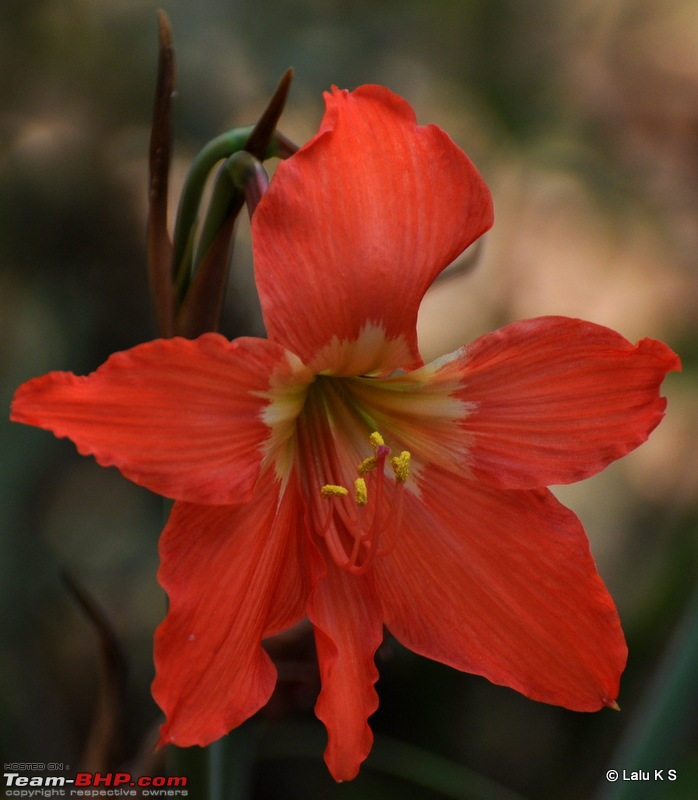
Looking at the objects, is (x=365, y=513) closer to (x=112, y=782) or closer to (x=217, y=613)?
→ (x=217, y=613)

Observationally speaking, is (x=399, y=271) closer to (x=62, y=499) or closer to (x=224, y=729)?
(x=224, y=729)

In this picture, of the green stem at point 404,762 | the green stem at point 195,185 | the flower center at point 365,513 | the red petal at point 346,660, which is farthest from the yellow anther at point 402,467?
the green stem at point 404,762

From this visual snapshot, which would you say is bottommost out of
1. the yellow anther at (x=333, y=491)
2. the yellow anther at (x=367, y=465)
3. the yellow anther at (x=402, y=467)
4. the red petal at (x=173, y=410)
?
the yellow anther at (x=333, y=491)

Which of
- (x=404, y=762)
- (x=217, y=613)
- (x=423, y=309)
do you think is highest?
(x=217, y=613)

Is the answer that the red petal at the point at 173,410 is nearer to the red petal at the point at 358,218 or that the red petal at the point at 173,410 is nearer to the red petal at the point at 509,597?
the red petal at the point at 358,218

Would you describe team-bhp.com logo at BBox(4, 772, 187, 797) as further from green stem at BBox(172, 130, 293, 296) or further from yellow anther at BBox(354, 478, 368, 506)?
green stem at BBox(172, 130, 293, 296)

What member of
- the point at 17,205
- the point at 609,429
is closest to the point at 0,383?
the point at 17,205

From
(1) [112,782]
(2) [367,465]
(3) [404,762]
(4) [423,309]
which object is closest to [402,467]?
(2) [367,465]
